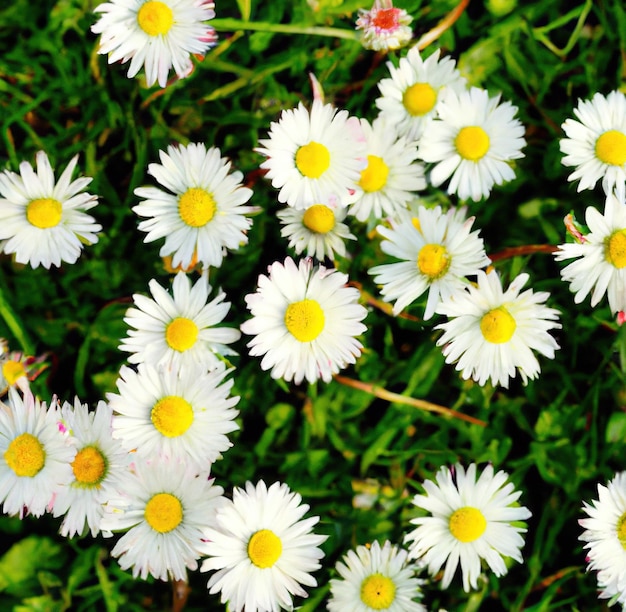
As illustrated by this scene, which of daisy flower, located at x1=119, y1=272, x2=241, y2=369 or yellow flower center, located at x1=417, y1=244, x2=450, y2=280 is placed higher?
yellow flower center, located at x1=417, y1=244, x2=450, y2=280

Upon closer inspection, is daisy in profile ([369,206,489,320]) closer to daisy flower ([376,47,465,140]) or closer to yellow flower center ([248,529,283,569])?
daisy flower ([376,47,465,140])

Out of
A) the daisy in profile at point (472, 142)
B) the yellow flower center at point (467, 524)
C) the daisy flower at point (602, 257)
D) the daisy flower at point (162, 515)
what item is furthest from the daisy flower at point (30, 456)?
the daisy flower at point (602, 257)

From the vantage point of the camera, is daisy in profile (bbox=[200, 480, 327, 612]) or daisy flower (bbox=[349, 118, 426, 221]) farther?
daisy flower (bbox=[349, 118, 426, 221])

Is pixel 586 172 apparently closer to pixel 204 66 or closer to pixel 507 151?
pixel 507 151

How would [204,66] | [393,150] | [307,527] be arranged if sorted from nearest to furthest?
[307,527] → [393,150] → [204,66]

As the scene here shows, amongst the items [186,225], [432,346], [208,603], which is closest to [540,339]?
[432,346]

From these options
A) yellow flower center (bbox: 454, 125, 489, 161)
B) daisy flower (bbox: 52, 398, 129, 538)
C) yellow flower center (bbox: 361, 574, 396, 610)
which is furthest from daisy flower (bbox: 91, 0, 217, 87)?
yellow flower center (bbox: 361, 574, 396, 610)
